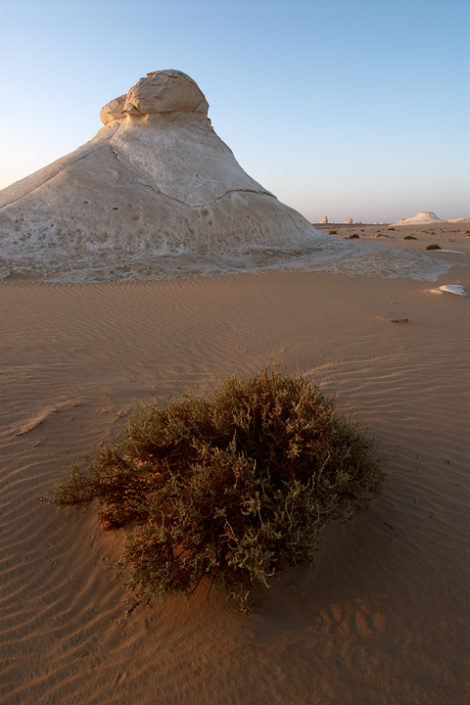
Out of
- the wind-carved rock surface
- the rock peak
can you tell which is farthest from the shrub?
the rock peak

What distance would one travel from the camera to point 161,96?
1538cm

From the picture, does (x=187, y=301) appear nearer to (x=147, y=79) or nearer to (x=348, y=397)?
(x=348, y=397)

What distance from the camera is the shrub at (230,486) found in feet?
6.94

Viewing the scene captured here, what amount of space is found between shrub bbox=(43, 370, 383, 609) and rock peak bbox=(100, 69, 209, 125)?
53.4 ft

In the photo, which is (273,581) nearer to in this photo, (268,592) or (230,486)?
(268,592)

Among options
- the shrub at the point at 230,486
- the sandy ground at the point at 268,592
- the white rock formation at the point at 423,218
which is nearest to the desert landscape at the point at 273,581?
the sandy ground at the point at 268,592

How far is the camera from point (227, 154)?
16.8m

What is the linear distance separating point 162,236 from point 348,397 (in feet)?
34.2

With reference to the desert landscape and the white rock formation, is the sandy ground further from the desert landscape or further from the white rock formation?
the white rock formation

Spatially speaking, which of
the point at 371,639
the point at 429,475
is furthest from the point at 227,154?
the point at 371,639

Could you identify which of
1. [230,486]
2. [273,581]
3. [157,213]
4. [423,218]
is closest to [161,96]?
[157,213]

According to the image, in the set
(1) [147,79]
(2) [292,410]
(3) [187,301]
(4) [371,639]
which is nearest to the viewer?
(4) [371,639]

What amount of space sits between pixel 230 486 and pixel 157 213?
42.4ft

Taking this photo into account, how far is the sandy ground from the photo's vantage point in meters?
1.95
